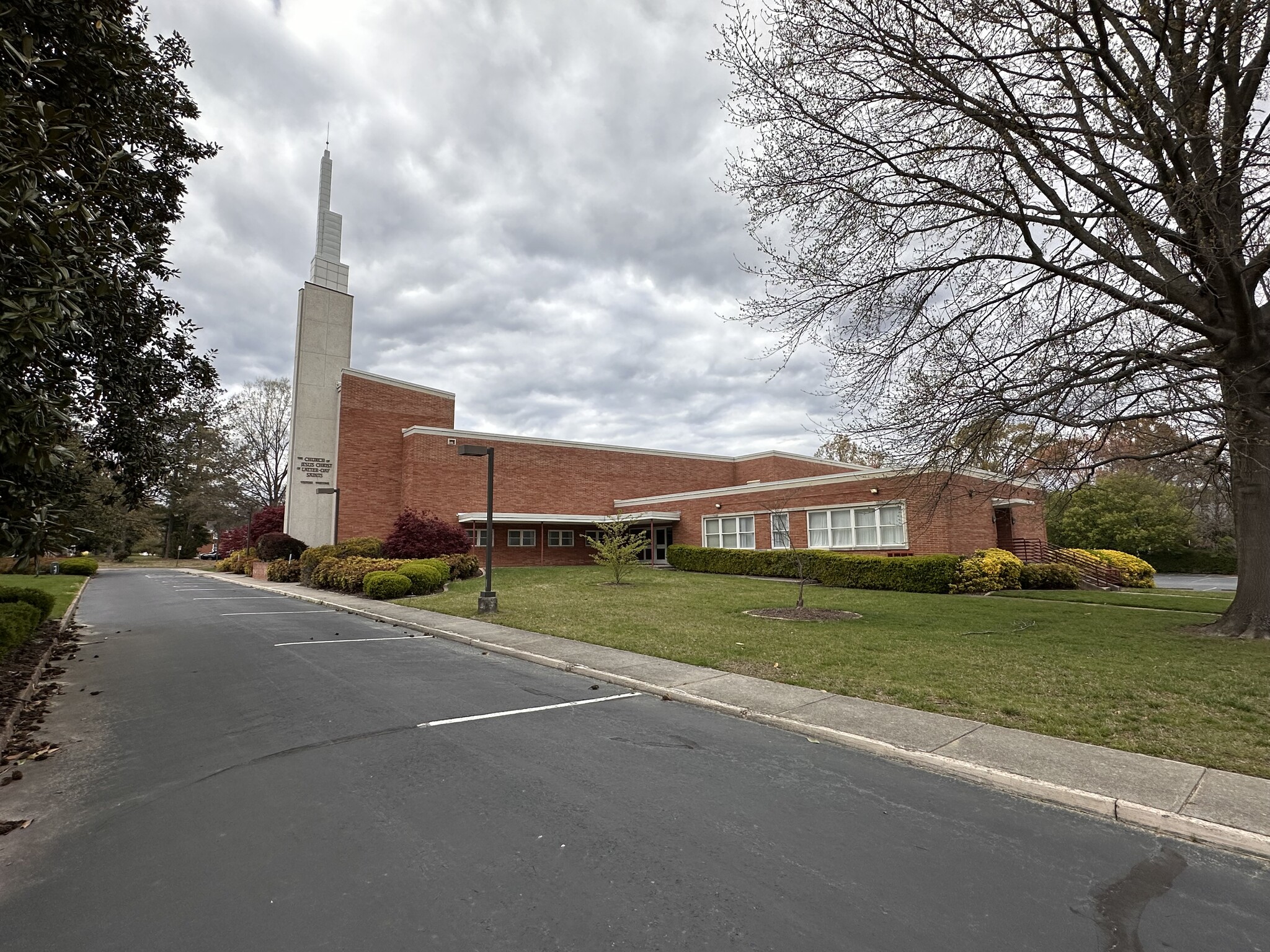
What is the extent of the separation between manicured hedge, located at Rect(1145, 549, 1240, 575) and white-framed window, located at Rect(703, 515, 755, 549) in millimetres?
27439

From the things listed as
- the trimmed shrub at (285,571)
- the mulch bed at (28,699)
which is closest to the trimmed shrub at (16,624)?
the mulch bed at (28,699)

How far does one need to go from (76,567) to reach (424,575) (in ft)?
127

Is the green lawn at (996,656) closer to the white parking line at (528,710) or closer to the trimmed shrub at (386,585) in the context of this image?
Answer: the trimmed shrub at (386,585)

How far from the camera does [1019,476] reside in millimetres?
13016

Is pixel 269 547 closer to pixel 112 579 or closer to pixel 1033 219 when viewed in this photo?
pixel 112 579

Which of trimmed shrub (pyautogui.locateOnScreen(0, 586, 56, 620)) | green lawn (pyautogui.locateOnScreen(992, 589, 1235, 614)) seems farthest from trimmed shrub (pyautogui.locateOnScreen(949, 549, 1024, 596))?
trimmed shrub (pyautogui.locateOnScreen(0, 586, 56, 620))

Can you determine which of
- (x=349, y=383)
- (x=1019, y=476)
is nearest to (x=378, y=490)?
(x=349, y=383)

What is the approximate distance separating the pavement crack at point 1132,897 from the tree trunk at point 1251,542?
10245mm

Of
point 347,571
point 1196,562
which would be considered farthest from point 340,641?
point 1196,562

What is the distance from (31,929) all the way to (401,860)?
65.9 inches

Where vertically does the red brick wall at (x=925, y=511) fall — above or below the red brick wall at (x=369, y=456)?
below

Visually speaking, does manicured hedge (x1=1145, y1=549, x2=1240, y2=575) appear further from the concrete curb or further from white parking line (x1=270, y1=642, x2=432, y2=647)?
the concrete curb

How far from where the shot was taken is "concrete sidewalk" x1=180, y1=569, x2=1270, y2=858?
423 cm

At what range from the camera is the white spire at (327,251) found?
37.9m
